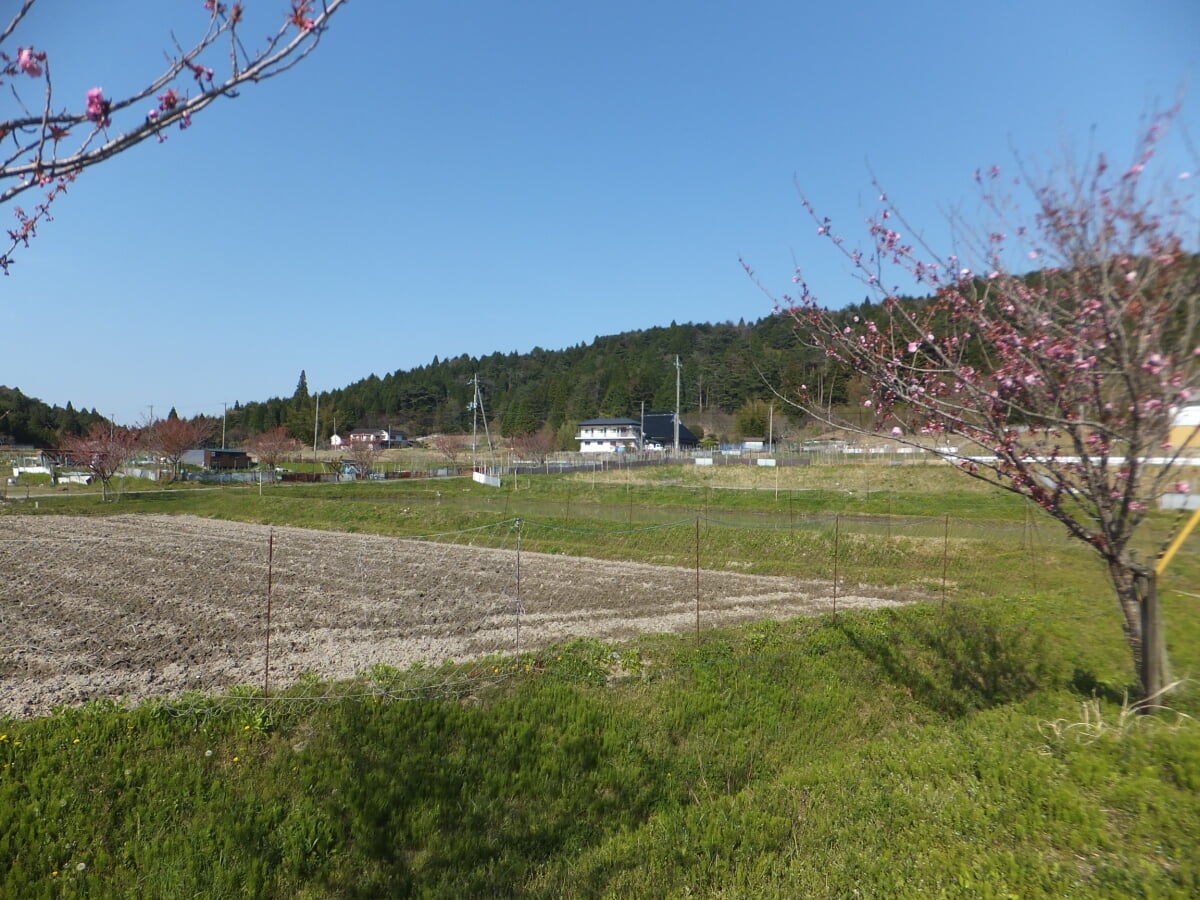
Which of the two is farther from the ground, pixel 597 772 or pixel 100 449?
pixel 100 449

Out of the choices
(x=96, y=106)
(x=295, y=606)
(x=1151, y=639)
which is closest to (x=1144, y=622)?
(x=1151, y=639)

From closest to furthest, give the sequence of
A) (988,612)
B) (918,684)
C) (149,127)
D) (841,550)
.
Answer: (149,127) < (918,684) < (988,612) < (841,550)

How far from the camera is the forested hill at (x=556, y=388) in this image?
91.5m

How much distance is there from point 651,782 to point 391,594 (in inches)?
295

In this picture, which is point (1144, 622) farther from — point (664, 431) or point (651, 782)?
point (664, 431)

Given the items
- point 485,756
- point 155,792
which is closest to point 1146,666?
point 485,756

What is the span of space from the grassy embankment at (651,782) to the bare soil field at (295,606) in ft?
4.04

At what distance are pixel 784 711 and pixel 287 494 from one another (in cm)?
3470

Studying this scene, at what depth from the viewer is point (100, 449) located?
3719cm

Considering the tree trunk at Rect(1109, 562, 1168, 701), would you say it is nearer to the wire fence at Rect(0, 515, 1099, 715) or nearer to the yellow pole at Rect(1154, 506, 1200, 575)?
the yellow pole at Rect(1154, 506, 1200, 575)

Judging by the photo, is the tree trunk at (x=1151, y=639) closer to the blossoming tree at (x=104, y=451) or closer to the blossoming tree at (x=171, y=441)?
the blossoming tree at (x=104, y=451)

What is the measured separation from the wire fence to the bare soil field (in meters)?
0.05

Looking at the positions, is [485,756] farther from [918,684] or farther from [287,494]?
[287,494]

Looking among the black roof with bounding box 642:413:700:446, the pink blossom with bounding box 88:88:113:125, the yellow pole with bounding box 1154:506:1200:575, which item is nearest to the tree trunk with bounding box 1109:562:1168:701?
the yellow pole with bounding box 1154:506:1200:575
